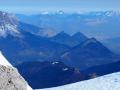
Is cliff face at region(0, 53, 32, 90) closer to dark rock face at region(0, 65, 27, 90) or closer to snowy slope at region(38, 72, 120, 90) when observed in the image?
dark rock face at region(0, 65, 27, 90)

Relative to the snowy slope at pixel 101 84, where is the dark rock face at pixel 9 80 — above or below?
above

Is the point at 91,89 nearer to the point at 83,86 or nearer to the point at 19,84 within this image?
the point at 83,86

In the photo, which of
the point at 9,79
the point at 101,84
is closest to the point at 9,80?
the point at 9,79

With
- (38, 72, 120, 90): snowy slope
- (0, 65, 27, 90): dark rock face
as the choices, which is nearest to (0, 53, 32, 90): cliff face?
(0, 65, 27, 90): dark rock face

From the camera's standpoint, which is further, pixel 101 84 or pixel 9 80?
pixel 101 84

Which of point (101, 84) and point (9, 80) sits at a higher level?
point (9, 80)

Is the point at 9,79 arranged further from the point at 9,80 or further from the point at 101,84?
the point at 101,84

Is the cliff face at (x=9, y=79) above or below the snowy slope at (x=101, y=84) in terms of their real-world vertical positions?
above

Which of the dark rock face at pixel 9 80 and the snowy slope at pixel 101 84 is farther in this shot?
the snowy slope at pixel 101 84

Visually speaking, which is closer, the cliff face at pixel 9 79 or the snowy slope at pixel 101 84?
the cliff face at pixel 9 79

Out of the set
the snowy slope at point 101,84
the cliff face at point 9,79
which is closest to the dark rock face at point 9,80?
the cliff face at point 9,79

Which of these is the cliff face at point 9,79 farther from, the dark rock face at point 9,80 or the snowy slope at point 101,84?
the snowy slope at point 101,84

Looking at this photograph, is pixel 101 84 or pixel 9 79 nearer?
pixel 9 79
